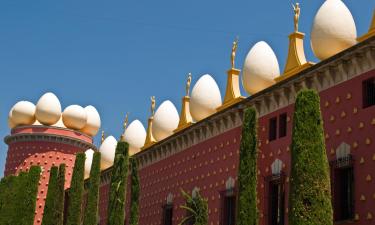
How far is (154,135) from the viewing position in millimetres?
30750

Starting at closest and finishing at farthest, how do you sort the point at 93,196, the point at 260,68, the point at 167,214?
1. the point at 260,68
2. the point at 167,214
3. the point at 93,196

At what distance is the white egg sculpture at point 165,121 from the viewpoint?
30.2m

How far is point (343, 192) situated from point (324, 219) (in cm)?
300

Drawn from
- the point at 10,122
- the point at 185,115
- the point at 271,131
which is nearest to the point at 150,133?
the point at 185,115

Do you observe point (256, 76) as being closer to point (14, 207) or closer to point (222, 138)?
point (222, 138)

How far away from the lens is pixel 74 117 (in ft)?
139

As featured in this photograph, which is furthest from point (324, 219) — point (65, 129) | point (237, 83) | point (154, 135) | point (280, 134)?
point (65, 129)

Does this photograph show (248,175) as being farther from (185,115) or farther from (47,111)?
(47,111)

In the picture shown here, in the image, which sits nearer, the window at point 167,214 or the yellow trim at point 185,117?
the window at point 167,214

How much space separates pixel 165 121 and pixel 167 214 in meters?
4.85

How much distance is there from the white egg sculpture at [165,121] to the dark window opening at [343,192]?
1368 centimetres

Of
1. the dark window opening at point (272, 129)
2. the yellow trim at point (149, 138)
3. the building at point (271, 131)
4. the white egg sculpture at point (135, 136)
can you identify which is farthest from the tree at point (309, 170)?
the white egg sculpture at point (135, 136)

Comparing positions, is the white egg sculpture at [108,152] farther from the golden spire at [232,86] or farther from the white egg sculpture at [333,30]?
the white egg sculpture at [333,30]

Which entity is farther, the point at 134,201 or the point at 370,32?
the point at 134,201
